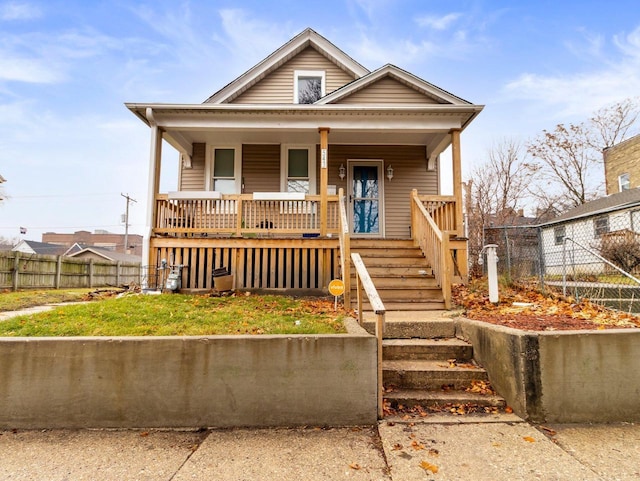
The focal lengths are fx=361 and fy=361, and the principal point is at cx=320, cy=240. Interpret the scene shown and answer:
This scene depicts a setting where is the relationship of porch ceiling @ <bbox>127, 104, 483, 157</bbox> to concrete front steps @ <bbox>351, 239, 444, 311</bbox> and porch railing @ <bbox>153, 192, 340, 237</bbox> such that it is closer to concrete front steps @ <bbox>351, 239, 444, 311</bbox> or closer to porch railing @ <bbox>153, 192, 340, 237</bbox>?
porch railing @ <bbox>153, 192, 340, 237</bbox>

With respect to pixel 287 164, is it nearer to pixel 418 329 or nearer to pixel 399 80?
pixel 399 80

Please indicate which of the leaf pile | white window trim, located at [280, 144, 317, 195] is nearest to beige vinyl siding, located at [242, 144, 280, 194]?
white window trim, located at [280, 144, 317, 195]

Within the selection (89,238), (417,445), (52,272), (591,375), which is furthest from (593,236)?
(89,238)

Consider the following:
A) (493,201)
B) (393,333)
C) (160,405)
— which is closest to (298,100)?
(393,333)

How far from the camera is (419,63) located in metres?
18.5

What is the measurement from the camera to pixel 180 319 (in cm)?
455

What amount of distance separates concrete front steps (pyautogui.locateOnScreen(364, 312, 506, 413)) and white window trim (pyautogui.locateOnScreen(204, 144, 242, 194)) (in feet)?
21.0

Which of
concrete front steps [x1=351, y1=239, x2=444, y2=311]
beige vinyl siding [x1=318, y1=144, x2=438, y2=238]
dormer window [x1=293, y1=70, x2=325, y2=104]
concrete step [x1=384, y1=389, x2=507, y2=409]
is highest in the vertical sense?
dormer window [x1=293, y1=70, x2=325, y2=104]

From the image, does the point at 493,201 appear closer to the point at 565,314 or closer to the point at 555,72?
the point at 555,72

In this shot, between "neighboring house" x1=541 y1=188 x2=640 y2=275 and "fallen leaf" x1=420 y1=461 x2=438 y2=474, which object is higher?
"neighboring house" x1=541 y1=188 x2=640 y2=275

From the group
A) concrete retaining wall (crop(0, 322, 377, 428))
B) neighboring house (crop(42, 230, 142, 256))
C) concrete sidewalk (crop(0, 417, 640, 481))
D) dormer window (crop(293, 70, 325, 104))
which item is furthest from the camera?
neighboring house (crop(42, 230, 142, 256))

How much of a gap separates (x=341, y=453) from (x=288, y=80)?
10.4m

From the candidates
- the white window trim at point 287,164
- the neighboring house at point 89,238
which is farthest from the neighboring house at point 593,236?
the neighboring house at point 89,238

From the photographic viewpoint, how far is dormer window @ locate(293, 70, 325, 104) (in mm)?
10789
